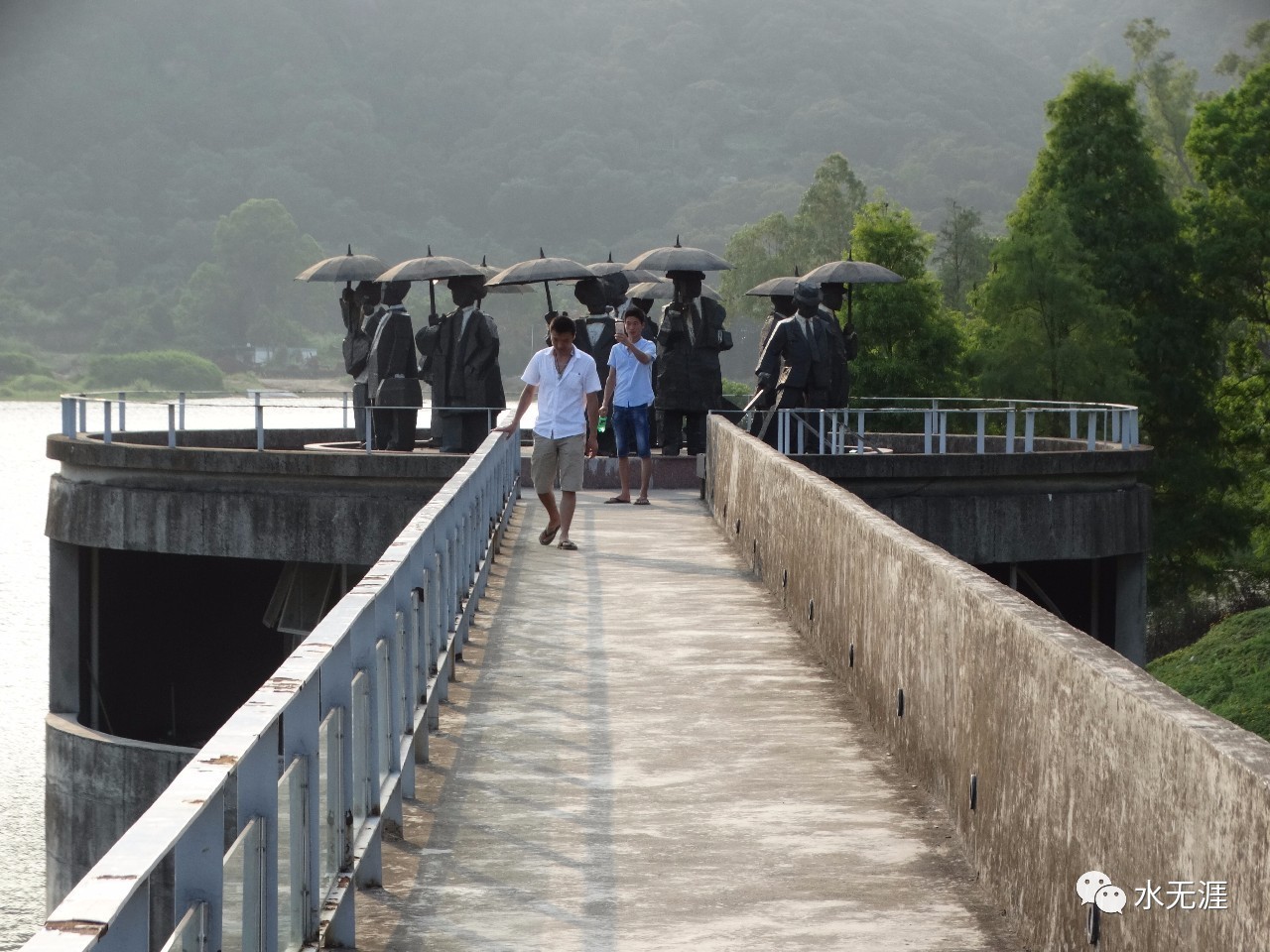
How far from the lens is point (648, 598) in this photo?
39.8 ft

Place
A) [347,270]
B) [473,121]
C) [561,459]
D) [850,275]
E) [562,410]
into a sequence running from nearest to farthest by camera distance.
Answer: [562,410] < [561,459] < [850,275] < [347,270] < [473,121]

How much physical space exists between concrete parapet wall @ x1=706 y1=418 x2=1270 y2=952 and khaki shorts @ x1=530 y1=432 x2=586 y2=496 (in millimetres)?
4775

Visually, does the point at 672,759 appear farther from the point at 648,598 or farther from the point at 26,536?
the point at 26,536

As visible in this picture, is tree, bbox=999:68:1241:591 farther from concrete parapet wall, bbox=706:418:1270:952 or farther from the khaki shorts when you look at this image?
concrete parapet wall, bbox=706:418:1270:952

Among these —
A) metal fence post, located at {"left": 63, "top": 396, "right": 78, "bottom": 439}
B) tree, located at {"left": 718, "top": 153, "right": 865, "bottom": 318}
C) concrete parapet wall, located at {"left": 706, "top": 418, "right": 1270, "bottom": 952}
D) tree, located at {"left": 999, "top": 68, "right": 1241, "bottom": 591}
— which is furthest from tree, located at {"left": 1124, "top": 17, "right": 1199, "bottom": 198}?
concrete parapet wall, located at {"left": 706, "top": 418, "right": 1270, "bottom": 952}

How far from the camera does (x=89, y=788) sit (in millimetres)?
21188

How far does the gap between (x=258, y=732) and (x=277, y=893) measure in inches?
19.2

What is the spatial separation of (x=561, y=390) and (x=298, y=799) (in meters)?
9.27

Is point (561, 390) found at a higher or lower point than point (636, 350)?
lower

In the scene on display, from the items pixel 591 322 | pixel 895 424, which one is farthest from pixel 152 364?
pixel 591 322

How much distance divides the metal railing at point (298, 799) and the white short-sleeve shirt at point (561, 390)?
503 cm

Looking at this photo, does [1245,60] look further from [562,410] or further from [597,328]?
[562,410]

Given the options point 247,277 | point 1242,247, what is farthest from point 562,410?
point 247,277

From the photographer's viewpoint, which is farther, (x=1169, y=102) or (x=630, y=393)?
(x=1169, y=102)
